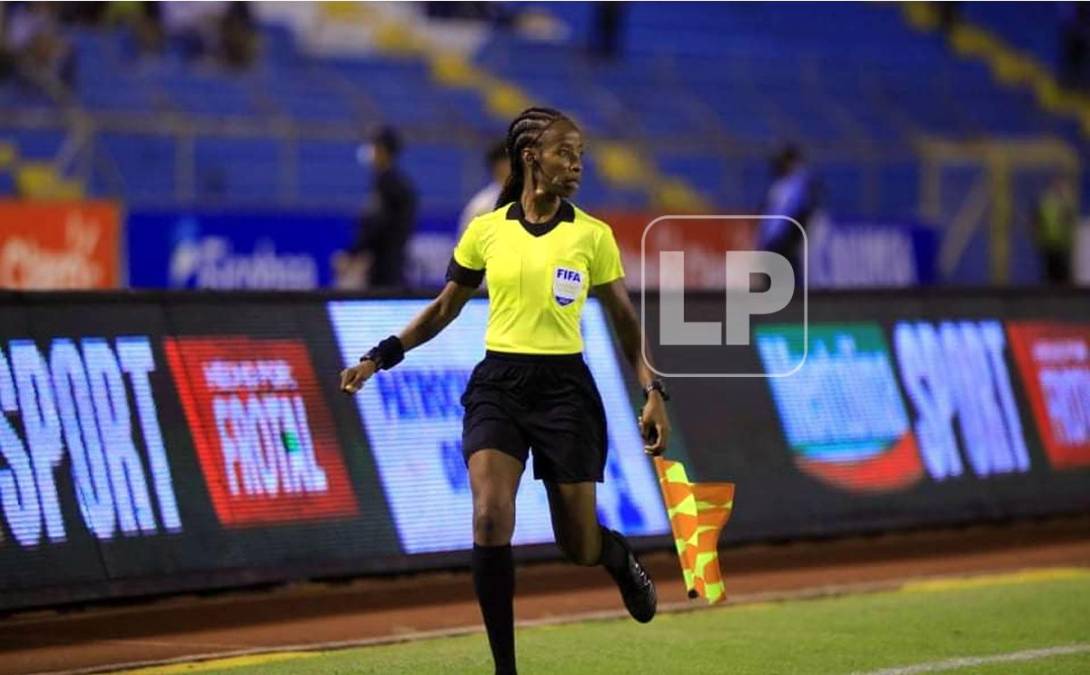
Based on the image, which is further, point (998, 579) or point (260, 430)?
point (998, 579)

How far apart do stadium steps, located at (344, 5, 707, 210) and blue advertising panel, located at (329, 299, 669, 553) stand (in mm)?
13758

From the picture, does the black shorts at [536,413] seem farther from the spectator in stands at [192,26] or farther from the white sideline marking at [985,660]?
the spectator in stands at [192,26]

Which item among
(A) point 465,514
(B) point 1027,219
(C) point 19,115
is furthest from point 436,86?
(A) point 465,514

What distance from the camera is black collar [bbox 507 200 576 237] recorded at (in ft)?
24.9

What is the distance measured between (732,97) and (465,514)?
58.1 ft

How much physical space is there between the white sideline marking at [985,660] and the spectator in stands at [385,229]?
9.30 m

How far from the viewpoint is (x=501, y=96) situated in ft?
87.1

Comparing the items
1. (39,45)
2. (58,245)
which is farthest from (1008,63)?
(58,245)

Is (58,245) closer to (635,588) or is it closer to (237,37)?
(237,37)

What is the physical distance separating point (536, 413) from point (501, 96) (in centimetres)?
1931

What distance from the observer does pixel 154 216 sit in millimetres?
21000

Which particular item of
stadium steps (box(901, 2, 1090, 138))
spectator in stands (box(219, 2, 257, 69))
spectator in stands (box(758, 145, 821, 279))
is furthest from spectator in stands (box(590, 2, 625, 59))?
spectator in stands (box(758, 145, 821, 279))

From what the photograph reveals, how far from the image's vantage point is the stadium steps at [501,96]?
25641 mm

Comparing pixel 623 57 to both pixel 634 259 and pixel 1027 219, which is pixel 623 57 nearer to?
pixel 634 259
